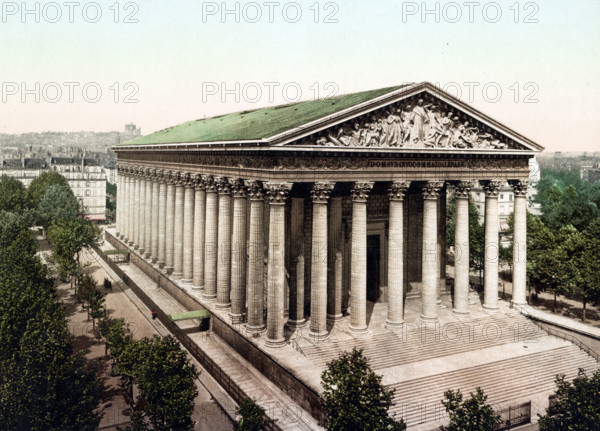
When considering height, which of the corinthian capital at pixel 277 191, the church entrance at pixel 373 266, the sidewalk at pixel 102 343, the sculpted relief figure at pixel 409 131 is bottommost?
the sidewalk at pixel 102 343

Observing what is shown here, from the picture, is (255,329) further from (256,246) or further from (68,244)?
(68,244)

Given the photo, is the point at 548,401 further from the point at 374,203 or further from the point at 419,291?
the point at 374,203

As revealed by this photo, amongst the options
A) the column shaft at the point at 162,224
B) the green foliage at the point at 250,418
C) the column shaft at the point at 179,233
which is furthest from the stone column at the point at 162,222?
the green foliage at the point at 250,418

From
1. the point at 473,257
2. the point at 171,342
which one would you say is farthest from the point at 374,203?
the point at 473,257

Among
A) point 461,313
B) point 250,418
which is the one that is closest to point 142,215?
point 461,313

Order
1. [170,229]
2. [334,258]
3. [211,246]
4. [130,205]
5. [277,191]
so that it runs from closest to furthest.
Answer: [277,191] < [334,258] < [211,246] < [170,229] < [130,205]

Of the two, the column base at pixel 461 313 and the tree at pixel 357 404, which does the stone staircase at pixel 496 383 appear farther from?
the column base at pixel 461 313
